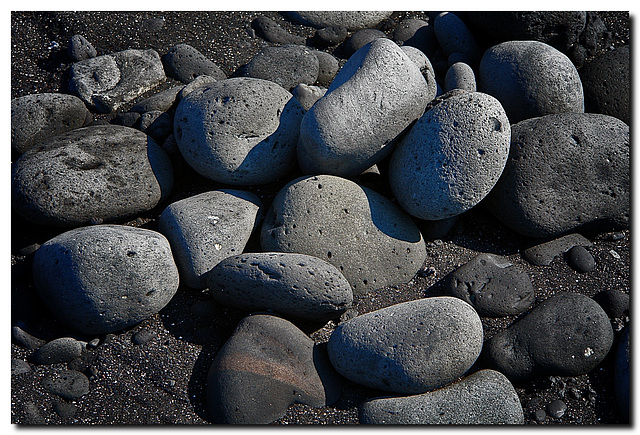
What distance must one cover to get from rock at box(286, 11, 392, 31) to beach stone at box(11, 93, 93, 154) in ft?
6.13

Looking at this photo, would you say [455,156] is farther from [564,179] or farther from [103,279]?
[103,279]

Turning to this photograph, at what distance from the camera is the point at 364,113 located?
3484mm

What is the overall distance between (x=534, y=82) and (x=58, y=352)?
3274 mm

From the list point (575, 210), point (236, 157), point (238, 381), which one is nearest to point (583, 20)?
point (575, 210)

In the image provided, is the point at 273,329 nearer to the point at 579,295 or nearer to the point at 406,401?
the point at 406,401

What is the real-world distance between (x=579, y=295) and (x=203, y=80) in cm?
278

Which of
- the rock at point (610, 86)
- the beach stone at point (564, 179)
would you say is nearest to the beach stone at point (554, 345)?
the beach stone at point (564, 179)

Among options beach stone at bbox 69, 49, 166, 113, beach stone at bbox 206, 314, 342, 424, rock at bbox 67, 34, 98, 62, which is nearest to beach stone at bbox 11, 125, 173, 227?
beach stone at bbox 69, 49, 166, 113

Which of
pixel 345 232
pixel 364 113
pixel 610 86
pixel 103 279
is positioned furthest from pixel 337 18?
pixel 103 279

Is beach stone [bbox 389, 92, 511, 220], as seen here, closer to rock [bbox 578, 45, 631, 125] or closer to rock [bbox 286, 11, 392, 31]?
rock [bbox 578, 45, 631, 125]

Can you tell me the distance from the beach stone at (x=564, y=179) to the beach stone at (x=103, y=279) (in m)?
2.06

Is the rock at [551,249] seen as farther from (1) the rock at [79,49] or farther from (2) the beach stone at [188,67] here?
(1) the rock at [79,49]

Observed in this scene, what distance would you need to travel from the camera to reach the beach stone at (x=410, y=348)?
2.93 meters

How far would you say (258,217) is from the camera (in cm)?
363
